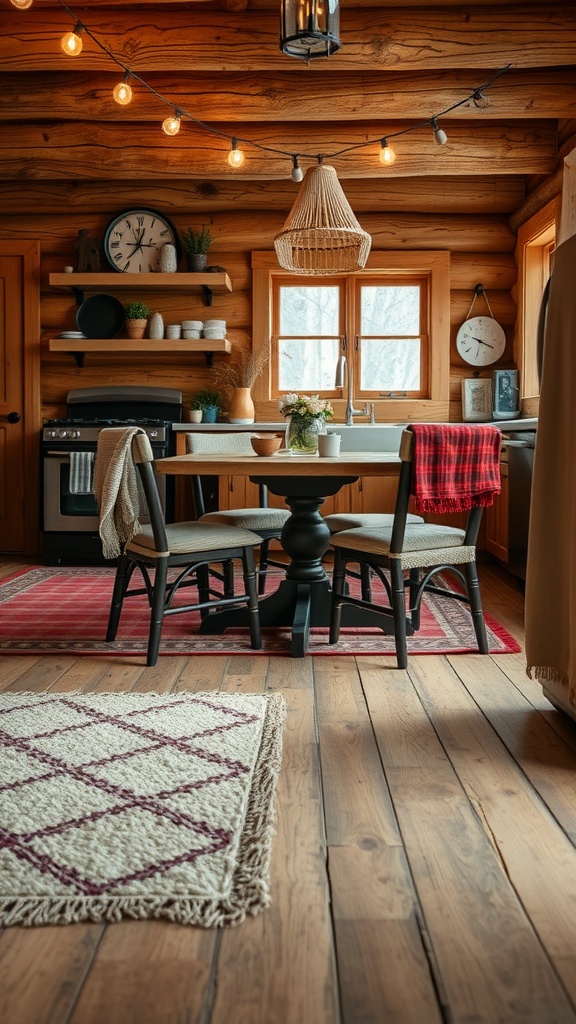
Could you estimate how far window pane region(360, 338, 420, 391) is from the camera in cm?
635

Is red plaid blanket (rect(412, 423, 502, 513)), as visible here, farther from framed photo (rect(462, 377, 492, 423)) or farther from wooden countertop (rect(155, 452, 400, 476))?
framed photo (rect(462, 377, 492, 423))

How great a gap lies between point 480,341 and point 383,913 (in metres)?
5.17

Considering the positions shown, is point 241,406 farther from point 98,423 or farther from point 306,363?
point 98,423

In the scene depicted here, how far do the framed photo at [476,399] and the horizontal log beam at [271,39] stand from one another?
216 centimetres

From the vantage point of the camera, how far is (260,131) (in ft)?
17.4

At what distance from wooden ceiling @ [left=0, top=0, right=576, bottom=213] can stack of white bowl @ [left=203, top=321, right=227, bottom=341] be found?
0.82 meters

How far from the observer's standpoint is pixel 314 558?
379 cm

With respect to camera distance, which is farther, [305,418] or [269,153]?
[269,153]

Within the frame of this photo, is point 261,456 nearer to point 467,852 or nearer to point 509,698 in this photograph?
point 509,698

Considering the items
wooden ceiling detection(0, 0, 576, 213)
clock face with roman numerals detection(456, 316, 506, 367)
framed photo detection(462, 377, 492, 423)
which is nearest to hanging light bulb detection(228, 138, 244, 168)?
Result: wooden ceiling detection(0, 0, 576, 213)

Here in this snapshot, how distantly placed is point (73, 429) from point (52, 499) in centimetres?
46

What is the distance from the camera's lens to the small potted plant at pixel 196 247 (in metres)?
5.97

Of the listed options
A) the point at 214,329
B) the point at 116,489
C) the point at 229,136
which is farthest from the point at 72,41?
the point at 214,329

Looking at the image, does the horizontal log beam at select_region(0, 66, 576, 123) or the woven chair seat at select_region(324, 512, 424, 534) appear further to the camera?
the horizontal log beam at select_region(0, 66, 576, 123)
